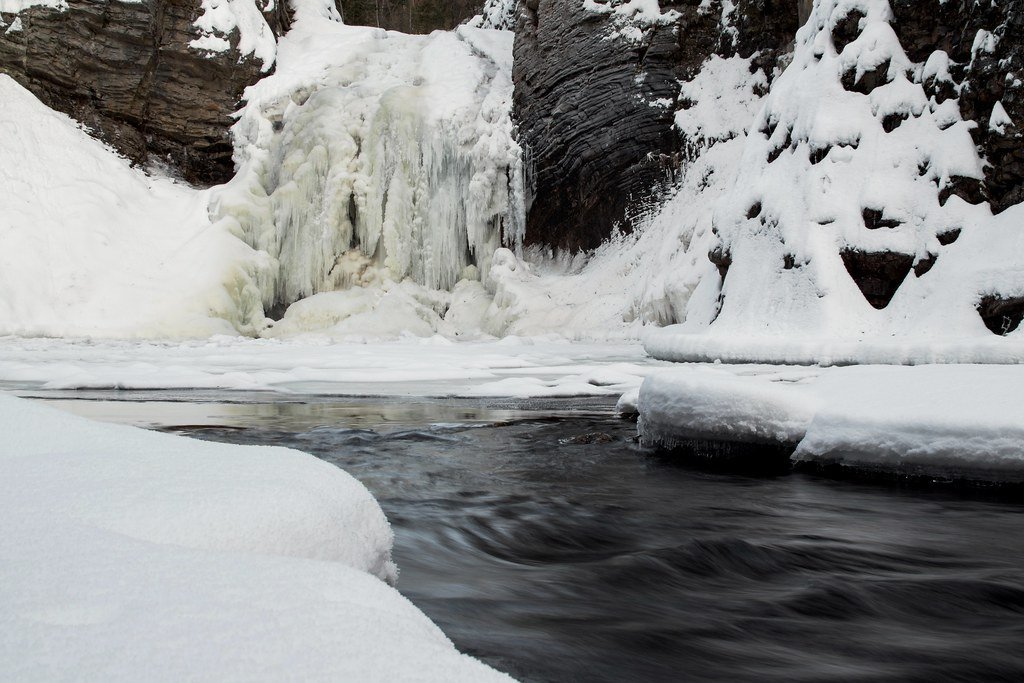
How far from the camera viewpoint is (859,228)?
330 inches

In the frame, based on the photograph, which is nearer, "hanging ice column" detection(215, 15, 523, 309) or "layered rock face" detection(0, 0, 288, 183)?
"hanging ice column" detection(215, 15, 523, 309)

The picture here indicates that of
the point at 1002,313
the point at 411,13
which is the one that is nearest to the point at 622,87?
the point at 1002,313

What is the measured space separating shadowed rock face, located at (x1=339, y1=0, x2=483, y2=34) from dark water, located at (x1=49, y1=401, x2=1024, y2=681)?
2831cm

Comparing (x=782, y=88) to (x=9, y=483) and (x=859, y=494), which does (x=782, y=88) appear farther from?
(x=9, y=483)

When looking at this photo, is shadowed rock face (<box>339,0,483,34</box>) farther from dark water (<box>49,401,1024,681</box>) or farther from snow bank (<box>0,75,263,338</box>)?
dark water (<box>49,401,1024,681</box>)

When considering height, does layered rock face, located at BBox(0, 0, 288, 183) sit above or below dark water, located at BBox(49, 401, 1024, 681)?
above

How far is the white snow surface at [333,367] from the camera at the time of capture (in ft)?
22.6

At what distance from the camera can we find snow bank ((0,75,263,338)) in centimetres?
1434

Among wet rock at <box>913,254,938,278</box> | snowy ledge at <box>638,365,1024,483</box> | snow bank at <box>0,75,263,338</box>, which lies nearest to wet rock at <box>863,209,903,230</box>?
wet rock at <box>913,254,938,278</box>

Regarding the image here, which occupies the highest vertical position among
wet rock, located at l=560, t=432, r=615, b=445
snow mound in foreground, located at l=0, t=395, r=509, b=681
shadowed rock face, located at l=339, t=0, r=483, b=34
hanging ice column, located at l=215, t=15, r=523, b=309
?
shadowed rock face, located at l=339, t=0, r=483, b=34

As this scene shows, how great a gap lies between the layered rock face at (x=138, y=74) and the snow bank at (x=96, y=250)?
617mm

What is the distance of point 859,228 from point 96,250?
14228mm

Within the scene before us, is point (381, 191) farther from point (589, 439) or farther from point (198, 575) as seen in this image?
point (198, 575)

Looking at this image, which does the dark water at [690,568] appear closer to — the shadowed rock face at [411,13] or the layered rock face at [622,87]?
the layered rock face at [622,87]
